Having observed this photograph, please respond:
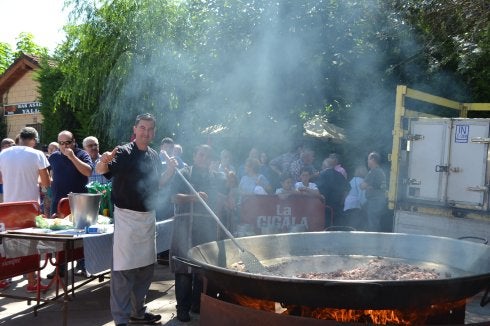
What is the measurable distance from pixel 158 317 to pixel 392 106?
6783 mm

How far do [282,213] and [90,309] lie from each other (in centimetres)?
279

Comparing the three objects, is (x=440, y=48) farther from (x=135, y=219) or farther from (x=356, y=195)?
(x=135, y=219)

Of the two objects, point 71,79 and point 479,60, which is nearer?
point 479,60

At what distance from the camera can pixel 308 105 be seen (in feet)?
30.8

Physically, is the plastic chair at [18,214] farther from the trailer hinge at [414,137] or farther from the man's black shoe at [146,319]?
the trailer hinge at [414,137]

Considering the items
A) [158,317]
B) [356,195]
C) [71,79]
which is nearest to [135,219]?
[158,317]

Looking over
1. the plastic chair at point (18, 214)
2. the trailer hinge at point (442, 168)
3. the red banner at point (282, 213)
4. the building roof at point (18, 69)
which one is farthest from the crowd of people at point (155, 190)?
the building roof at point (18, 69)

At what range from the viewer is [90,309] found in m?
5.11

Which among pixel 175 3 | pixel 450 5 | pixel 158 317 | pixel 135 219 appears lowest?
pixel 158 317

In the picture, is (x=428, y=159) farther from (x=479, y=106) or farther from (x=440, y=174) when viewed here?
(x=479, y=106)

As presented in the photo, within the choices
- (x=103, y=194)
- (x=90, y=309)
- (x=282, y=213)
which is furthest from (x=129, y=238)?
(x=282, y=213)

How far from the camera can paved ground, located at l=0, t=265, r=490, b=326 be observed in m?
4.71

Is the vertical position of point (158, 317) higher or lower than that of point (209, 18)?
lower

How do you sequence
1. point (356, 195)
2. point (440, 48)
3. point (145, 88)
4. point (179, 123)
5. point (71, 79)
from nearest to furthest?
point (356, 195) → point (440, 48) → point (179, 123) → point (145, 88) → point (71, 79)
